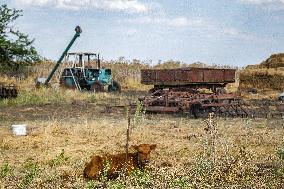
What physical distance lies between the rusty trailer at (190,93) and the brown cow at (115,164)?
9.93 metres

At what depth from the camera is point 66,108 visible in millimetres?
20734

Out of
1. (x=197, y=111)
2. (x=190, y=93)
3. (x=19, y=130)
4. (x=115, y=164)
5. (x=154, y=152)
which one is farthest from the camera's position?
(x=190, y=93)

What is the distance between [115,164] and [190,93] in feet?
41.1

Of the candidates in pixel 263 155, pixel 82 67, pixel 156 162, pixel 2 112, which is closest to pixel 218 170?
pixel 156 162

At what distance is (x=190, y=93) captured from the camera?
1994cm

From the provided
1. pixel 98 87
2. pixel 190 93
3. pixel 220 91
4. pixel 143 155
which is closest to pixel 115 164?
pixel 143 155

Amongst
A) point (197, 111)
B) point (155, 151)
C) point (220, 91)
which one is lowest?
point (197, 111)

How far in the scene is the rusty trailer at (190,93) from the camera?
59.6 ft

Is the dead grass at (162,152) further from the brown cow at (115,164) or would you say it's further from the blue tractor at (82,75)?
the blue tractor at (82,75)

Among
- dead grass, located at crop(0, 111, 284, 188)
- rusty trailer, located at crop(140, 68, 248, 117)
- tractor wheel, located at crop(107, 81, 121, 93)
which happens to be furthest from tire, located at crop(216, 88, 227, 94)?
tractor wheel, located at crop(107, 81, 121, 93)

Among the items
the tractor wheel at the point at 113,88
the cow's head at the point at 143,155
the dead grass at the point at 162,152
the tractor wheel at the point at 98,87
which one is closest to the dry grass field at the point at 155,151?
the dead grass at the point at 162,152

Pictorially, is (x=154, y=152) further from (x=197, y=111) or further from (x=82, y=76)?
(x=82, y=76)

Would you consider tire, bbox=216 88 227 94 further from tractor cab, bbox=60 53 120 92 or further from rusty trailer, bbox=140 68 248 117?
tractor cab, bbox=60 53 120 92

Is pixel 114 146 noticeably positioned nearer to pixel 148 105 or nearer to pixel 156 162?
pixel 156 162
